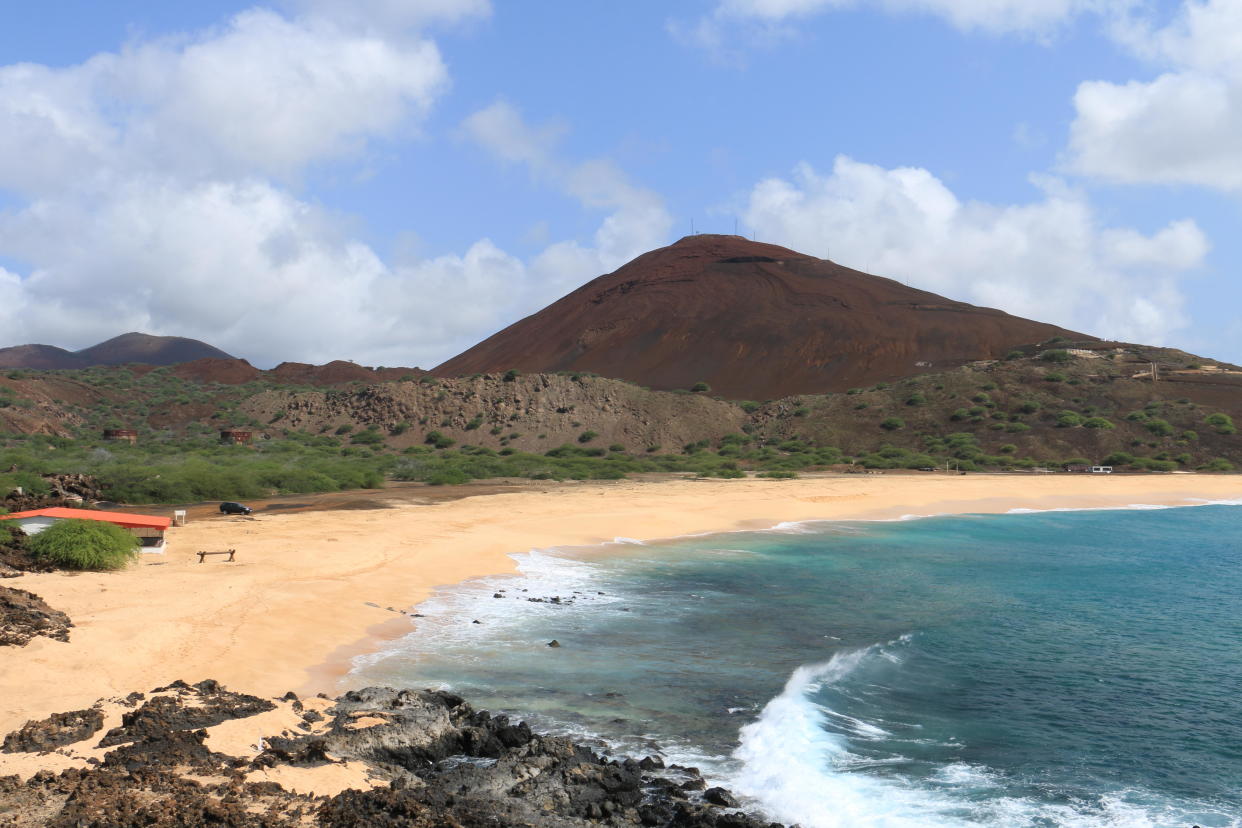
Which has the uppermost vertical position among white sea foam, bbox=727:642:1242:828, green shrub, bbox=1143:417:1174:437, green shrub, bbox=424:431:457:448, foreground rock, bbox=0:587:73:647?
green shrub, bbox=1143:417:1174:437

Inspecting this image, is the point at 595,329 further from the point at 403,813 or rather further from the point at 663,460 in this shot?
the point at 403,813

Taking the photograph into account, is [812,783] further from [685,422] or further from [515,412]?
[685,422]

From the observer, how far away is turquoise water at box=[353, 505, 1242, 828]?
9047 mm

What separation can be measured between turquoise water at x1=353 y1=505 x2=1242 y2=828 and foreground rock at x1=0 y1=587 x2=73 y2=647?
4.04 metres

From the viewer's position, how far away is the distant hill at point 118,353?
16475 centimetres

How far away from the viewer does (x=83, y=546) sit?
15750 millimetres

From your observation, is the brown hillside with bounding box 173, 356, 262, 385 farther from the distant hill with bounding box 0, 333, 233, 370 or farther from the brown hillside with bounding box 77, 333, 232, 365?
the brown hillside with bounding box 77, 333, 232, 365

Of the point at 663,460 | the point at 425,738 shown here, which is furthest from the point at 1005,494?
the point at 425,738

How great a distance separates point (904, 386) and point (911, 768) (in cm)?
7223

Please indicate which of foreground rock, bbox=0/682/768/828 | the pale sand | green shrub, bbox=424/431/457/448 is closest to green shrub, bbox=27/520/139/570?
the pale sand

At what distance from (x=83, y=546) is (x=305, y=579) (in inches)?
156

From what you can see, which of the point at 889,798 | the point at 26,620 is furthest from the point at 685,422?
the point at 889,798

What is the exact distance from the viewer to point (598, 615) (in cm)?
1631

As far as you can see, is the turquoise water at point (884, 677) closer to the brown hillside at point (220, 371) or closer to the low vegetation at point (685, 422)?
the low vegetation at point (685, 422)
